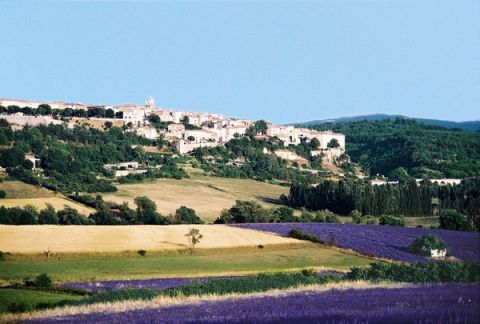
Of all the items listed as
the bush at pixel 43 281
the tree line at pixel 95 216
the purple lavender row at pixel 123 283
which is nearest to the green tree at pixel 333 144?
the tree line at pixel 95 216

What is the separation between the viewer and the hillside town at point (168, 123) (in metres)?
108

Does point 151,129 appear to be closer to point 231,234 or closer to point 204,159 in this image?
point 204,159

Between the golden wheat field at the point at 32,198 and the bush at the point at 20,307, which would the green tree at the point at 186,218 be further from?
the bush at the point at 20,307

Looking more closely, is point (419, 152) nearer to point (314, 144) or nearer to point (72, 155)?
point (314, 144)

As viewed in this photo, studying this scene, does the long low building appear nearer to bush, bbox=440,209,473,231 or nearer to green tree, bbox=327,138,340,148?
green tree, bbox=327,138,340,148

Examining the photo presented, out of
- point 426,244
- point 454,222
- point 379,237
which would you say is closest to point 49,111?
point 454,222

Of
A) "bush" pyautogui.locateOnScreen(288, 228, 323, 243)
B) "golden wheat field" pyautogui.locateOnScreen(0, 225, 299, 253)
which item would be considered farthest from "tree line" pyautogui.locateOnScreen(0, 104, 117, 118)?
"bush" pyautogui.locateOnScreen(288, 228, 323, 243)

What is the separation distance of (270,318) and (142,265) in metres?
19.4

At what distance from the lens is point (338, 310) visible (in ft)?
31.3

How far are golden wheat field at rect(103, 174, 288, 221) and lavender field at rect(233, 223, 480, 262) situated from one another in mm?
15255

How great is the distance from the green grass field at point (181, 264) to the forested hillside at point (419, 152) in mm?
48345

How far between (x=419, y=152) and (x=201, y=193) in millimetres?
44105

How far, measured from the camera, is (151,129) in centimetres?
11225

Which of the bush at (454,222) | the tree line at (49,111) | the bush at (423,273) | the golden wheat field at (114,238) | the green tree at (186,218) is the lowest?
the green tree at (186,218)
